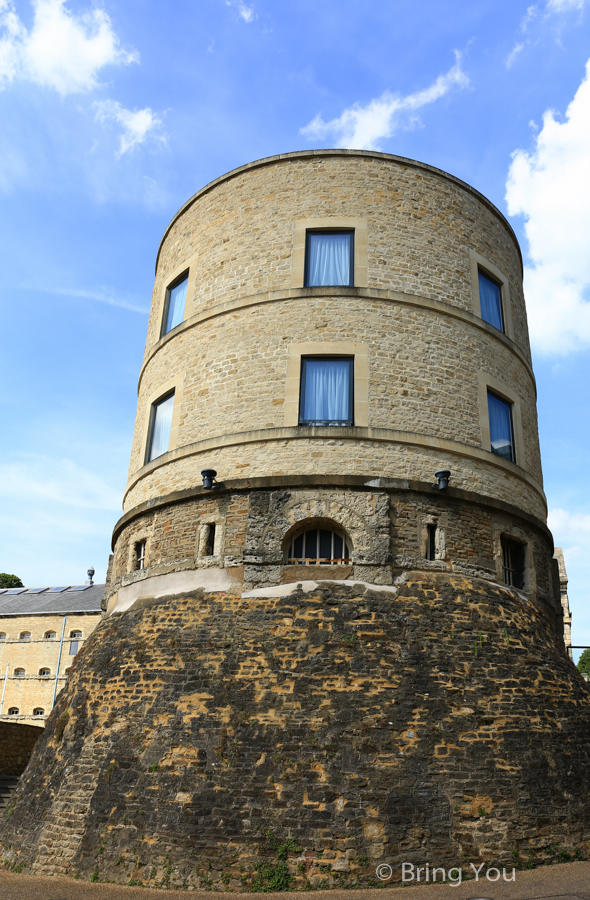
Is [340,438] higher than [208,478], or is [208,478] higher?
[340,438]

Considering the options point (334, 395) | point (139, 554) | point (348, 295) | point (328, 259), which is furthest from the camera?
point (328, 259)

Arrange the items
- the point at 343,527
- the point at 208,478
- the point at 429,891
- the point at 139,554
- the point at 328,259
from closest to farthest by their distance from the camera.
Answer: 1. the point at 429,891
2. the point at 343,527
3. the point at 208,478
4. the point at 139,554
5. the point at 328,259

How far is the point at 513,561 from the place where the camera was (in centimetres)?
1316

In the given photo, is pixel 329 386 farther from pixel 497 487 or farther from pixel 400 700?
pixel 400 700

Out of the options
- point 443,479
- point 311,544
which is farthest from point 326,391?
point 311,544

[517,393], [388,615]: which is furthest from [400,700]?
[517,393]

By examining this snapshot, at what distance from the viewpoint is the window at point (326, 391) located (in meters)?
12.7

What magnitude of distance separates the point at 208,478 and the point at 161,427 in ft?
10.00

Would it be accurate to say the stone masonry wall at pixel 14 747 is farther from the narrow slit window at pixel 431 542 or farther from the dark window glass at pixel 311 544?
the narrow slit window at pixel 431 542

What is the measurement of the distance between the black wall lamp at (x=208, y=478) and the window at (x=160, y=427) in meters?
2.23

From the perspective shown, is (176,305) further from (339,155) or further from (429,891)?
(429,891)

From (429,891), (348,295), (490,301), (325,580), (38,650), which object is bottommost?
(429,891)

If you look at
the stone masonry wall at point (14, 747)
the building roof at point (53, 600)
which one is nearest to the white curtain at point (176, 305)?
the stone masonry wall at point (14, 747)

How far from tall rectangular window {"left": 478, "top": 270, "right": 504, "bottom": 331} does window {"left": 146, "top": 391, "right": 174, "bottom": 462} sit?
276 inches
